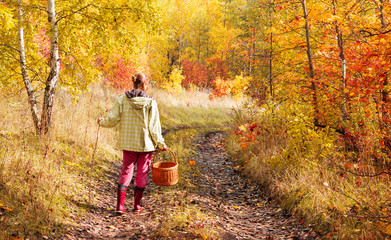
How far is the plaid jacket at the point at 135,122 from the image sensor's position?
4.25 m

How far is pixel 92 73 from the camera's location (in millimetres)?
6336

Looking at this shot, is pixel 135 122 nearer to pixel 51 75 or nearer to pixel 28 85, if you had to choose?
pixel 51 75

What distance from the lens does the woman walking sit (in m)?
4.25

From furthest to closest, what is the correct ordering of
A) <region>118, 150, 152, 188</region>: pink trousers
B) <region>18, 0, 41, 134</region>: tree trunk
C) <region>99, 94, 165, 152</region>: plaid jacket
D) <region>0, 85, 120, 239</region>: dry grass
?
1. <region>18, 0, 41, 134</region>: tree trunk
2. <region>118, 150, 152, 188</region>: pink trousers
3. <region>99, 94, 165, 152</region>: plaid jacket
4. <region>0, 85, 120, 239</region>: dry grass

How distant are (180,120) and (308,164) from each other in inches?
345

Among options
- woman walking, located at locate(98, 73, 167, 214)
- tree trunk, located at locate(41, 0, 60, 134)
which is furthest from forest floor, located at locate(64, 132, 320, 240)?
tree trunk, located at locate(41, 0, 60, 134)

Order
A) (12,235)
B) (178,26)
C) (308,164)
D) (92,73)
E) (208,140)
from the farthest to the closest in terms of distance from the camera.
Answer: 1. (178,26)
2. (208,140)
3. (92,73)
4. (308,164)
5. (12,235)

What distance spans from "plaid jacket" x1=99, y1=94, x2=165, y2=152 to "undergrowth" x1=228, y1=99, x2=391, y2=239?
2439 millimetres

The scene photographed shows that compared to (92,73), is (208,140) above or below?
below

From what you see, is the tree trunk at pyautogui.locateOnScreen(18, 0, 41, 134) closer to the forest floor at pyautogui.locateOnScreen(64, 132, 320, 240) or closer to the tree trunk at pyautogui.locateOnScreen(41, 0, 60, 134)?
the tree trunk at pyautogui.locateOnScreen(41, 0, 60, 134)

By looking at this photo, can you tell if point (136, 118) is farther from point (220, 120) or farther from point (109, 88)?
point (220, 120)

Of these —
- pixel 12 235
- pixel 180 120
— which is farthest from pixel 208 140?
pixel 12 235

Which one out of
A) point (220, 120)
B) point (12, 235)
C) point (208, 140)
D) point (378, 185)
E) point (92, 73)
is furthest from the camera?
point (220, 120)

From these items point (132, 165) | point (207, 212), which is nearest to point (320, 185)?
point (207, 212)
